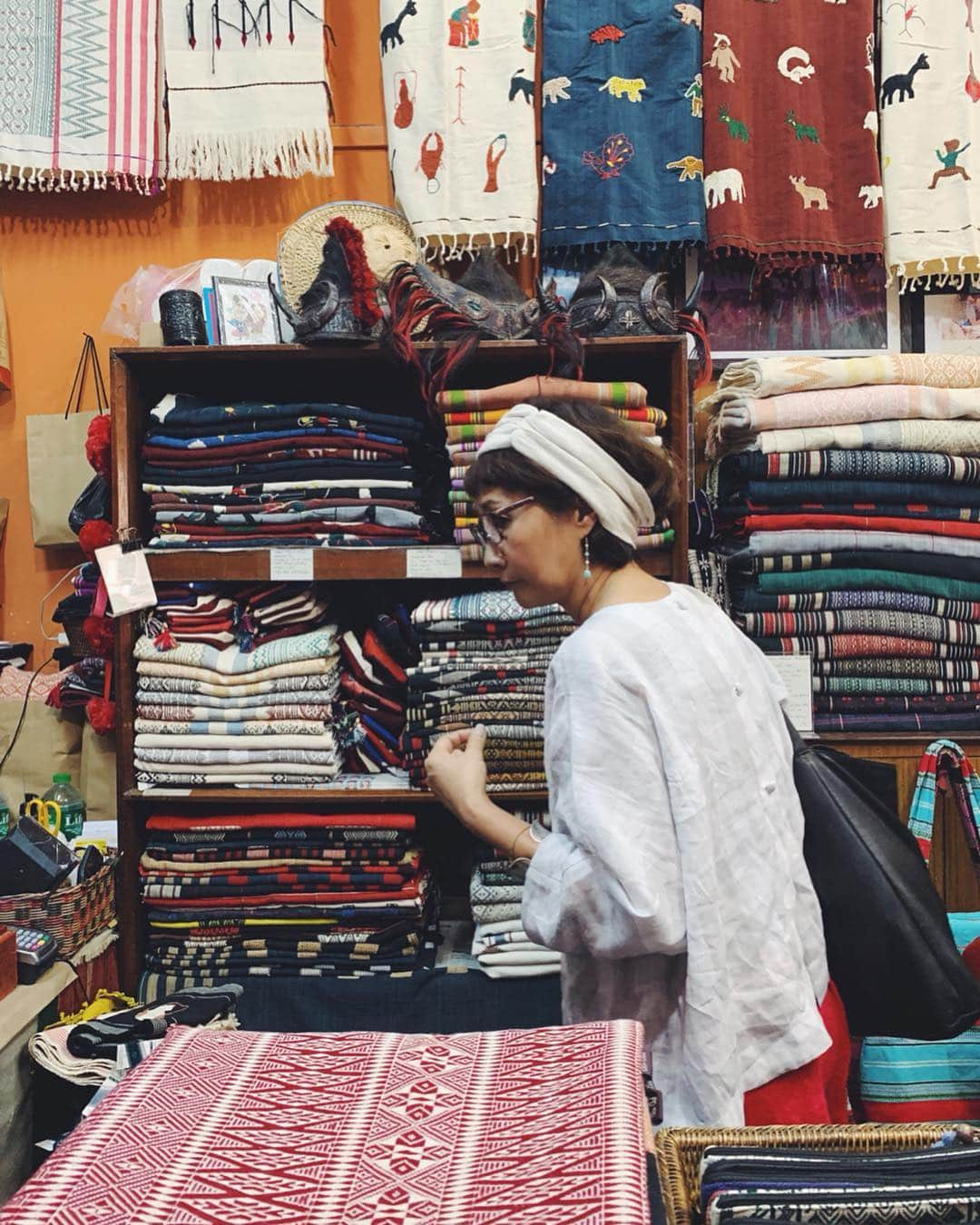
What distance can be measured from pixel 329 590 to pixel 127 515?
1.68 feet

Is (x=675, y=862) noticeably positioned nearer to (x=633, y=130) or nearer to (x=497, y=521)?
(x=497, y=521)

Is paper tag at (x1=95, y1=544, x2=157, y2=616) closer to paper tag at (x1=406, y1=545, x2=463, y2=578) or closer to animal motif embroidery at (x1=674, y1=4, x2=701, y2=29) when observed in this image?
paper tag at (x1=406, y1=545, x2=463, y2=578)

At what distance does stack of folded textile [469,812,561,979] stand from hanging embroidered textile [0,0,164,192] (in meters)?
1.89

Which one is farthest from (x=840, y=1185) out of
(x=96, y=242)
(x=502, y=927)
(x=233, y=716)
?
(x=96, y=242)

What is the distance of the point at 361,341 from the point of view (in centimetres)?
209

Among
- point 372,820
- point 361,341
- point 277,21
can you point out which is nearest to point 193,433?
point 361,341

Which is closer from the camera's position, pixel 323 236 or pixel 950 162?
pixel 323 236

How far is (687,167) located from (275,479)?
1.25 metres

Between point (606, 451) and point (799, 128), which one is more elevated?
point (799, 128)

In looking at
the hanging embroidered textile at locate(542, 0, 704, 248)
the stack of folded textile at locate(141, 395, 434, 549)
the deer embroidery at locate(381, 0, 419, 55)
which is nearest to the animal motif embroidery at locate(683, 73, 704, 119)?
the hanging embroidered textile at locate(542, 0, 704, 248)

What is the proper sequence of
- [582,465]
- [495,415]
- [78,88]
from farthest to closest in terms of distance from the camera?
[78,88], [495,415], [582,465]

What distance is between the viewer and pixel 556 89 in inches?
99.0

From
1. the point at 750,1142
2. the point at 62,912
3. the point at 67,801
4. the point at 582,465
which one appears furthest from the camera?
the point at 67,801

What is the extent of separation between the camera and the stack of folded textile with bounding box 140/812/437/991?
7.22ft
